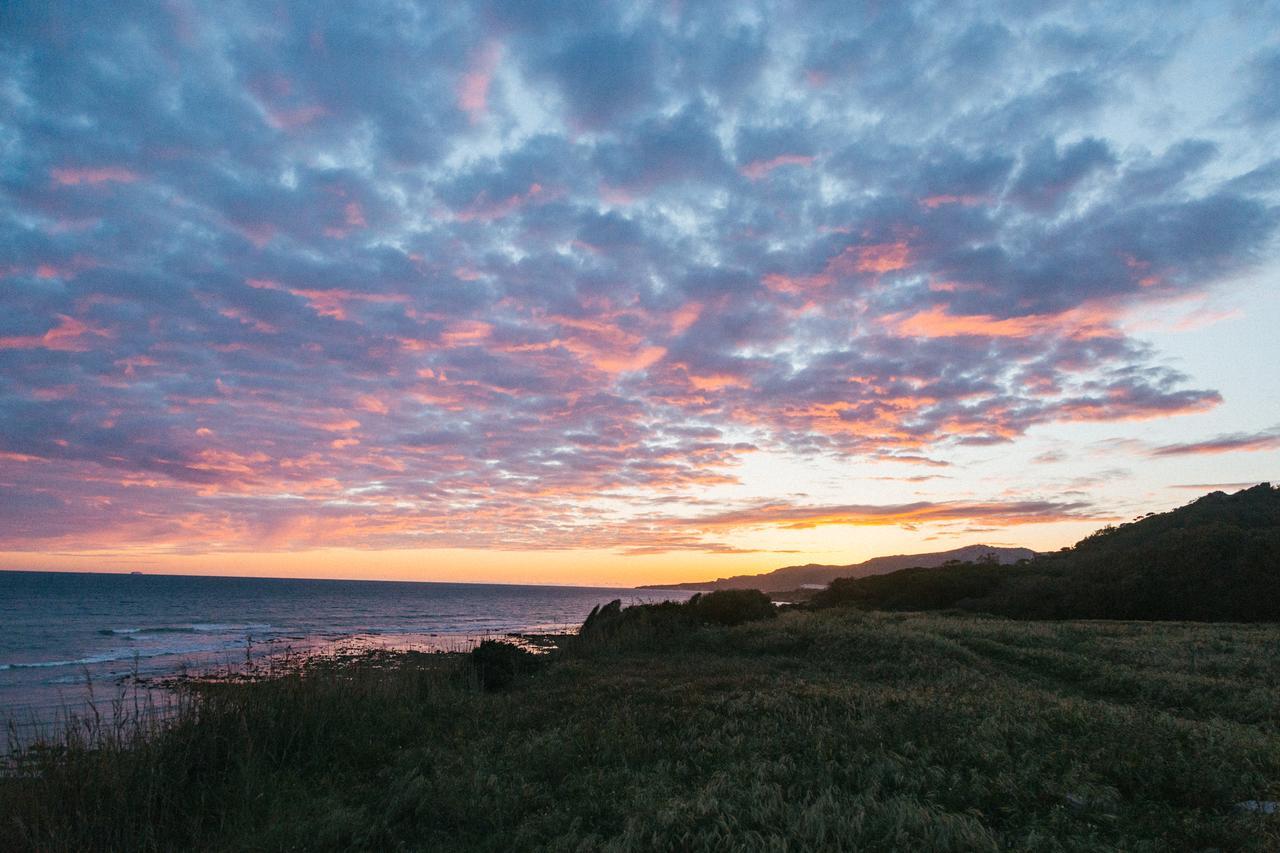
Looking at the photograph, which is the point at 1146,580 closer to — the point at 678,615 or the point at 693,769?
the point at 678,615

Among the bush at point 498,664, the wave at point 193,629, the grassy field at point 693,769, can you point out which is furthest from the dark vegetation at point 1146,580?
the wave at point 193,629

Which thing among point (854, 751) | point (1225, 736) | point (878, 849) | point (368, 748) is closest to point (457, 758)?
point (368, 748)

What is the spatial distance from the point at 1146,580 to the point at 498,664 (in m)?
32.0

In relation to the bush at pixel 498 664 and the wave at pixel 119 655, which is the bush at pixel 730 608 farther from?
the wave at pixel 119 655

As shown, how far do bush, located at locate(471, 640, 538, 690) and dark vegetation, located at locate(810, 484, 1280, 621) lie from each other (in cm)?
2976

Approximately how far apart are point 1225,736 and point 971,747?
3.25 metres

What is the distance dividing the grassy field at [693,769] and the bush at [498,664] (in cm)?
358

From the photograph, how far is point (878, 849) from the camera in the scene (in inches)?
237

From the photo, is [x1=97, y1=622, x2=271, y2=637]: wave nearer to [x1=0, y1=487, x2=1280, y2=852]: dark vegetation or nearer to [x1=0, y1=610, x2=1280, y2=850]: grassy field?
[x1=0, y1=487, x2=1280, y2=852]: dark vegetation

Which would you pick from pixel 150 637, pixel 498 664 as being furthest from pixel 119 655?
pixel 498 664

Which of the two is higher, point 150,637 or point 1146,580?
point 1146,580

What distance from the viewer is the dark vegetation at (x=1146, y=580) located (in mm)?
30734

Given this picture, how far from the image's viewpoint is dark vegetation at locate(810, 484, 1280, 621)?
101ft

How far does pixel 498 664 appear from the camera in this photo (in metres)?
19.9
